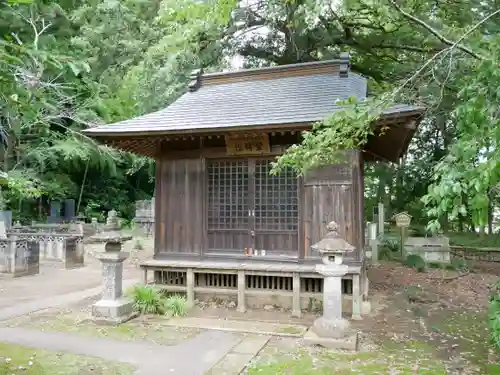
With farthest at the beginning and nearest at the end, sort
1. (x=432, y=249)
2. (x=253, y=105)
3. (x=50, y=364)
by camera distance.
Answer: (x=432, y=249)
(x=253, y=105)
(x=50, y=364)

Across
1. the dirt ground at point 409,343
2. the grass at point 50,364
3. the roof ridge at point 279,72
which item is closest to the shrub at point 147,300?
the grass at point 50,364

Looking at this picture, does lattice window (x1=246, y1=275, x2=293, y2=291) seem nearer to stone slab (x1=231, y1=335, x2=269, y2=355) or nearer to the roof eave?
stone slab (x1=231, y1=335, x2=269, y2=355)

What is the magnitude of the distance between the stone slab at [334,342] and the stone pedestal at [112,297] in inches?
132

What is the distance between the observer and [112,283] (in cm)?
766

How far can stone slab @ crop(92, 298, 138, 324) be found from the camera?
24.2 feet

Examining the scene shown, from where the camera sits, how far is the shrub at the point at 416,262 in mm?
14070

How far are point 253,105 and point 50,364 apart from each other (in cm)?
621

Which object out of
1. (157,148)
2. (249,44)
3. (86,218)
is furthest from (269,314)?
(86,218)

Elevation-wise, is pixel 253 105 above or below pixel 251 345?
above

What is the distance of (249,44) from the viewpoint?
17.1 meters

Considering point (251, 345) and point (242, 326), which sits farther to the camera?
point (242, 326)

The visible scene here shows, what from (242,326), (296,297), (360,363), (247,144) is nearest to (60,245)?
(247,144)

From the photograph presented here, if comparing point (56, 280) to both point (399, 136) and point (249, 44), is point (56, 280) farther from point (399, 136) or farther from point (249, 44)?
point (249, 44)

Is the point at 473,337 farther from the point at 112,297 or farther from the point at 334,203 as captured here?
the point at 112,297
